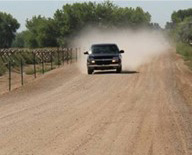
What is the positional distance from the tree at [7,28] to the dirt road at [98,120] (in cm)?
14377

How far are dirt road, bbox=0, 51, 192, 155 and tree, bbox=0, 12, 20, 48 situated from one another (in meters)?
144

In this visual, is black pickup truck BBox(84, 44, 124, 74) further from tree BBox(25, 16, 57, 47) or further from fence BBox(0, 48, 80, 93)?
tree BBox(25, 16, 57, 47)

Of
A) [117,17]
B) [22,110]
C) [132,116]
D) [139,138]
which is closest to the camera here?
[139,138]

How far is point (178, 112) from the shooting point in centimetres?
1568

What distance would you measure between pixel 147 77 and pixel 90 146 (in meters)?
18.7

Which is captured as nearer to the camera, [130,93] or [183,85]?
[130,93]

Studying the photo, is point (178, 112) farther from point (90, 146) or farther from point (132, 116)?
point (90, 146)

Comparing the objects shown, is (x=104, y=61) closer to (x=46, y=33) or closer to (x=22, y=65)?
(x=22, y=65)

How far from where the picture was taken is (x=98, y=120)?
14008 mm

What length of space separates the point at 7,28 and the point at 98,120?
159299 mm

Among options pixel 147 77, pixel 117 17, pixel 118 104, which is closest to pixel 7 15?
pixel 117 17

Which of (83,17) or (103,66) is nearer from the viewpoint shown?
(103,66)

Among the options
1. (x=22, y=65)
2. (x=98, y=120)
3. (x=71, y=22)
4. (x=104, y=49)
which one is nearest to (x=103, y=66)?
(x=104, y=49)

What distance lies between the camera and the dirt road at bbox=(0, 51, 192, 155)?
10432mm
